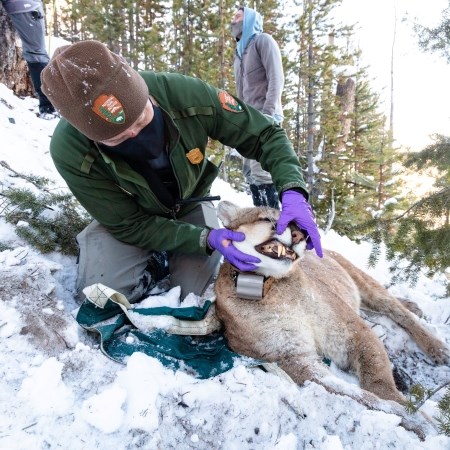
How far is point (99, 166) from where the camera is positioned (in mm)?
3330

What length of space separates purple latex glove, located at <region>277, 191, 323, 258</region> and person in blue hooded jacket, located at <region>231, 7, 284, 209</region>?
288cm

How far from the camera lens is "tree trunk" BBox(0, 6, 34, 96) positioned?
9008mm

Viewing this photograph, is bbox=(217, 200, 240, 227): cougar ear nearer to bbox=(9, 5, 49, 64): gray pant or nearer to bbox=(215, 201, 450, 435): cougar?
bbox=(215, 201, 450, 435): cougar

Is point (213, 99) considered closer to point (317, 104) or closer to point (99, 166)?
point (99, 166)

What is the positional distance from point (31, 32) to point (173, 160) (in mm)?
6443

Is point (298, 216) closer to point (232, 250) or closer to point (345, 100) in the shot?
point (232, 250)

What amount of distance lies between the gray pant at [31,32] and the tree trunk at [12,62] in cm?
175

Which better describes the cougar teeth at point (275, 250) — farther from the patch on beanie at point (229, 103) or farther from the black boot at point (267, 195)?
the black boot at point (267, 195)

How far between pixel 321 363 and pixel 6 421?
6.81ft

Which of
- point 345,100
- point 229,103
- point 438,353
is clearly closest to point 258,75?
point 229,103

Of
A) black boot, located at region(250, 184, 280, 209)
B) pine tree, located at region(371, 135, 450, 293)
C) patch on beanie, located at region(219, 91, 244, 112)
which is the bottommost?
black boot, located at region(250, 184, 280, 209)

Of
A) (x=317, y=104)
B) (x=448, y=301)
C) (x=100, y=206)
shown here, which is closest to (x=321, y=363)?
(x=100, y=206)

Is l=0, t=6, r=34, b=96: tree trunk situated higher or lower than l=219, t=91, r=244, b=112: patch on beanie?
lower

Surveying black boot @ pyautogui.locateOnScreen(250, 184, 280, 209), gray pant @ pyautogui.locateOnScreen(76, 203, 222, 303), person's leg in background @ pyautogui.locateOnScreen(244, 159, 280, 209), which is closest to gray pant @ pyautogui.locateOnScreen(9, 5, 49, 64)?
person's leg in background @ pyautogui.locateOnScreen(244, 159, 280, 209)
